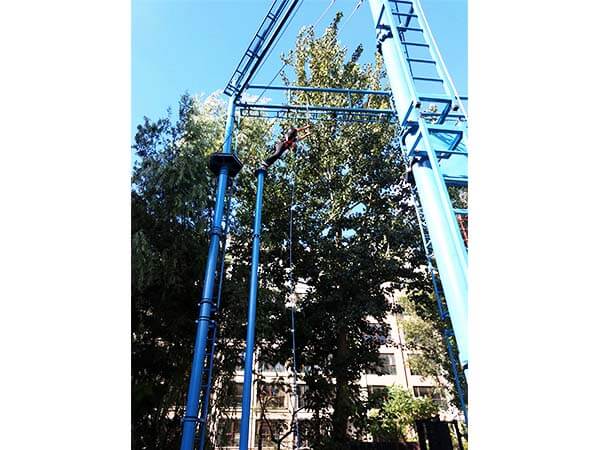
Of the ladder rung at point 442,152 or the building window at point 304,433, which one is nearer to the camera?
the ladder rung at point 442,152

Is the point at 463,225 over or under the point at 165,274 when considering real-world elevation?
under

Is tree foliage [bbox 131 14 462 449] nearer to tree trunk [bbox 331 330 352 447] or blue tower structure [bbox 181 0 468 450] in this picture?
tree trunk [bbox 331 330 352 447]

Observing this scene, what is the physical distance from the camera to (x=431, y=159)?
9.37 feet

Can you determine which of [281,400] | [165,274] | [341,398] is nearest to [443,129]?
[165,274]

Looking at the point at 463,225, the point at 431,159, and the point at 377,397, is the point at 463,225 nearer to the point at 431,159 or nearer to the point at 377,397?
the point at 431,159

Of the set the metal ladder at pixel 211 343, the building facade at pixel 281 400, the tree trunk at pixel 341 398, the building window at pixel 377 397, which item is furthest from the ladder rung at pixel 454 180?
the building window at pixel 377 397

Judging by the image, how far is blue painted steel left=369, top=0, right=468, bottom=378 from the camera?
2449mm

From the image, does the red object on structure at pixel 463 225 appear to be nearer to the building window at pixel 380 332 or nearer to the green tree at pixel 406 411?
the building window at pixel 380 332

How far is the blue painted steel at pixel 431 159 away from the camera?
2449mm

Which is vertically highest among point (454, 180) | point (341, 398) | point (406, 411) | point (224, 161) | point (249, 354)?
point (224, 161)

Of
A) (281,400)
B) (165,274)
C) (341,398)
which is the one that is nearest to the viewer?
(165,274)
